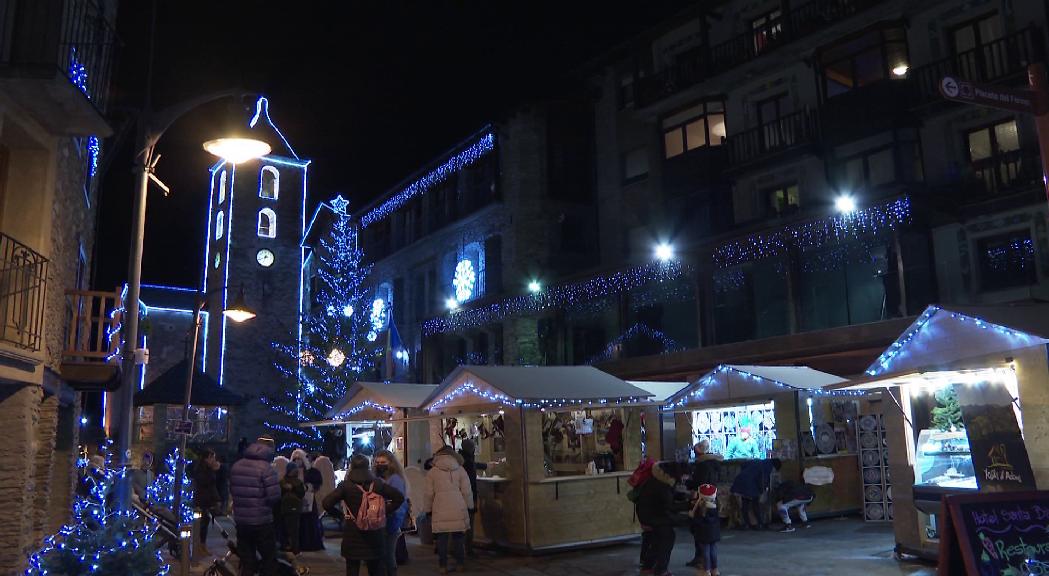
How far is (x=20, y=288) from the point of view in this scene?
955 cm

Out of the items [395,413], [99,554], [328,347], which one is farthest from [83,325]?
[328,347]

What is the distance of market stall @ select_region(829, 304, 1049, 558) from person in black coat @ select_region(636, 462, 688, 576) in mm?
2949

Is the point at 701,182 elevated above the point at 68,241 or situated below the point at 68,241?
above

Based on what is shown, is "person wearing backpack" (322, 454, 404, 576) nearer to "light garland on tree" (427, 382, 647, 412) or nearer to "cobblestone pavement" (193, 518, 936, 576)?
"cobblestone pavement" (193, 518, 936, 576)

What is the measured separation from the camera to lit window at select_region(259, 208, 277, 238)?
39.2 meters

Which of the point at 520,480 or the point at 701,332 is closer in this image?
the point at 520,480

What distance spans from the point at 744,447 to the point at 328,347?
71.5 feet

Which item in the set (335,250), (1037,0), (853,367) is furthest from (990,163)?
(335,250)

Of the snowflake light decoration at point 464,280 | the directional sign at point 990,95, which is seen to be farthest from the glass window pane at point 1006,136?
the snowflake light decoration at point 464,280

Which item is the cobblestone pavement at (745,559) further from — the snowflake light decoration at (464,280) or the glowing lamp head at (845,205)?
the snowflake light decoration at (464,280)

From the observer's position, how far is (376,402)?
18.2 meters

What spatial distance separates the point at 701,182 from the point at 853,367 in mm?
8684

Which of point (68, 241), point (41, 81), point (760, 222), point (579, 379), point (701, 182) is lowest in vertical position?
point (579, 379)

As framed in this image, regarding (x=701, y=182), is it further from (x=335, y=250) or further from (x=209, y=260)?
(x=209, y=260)
